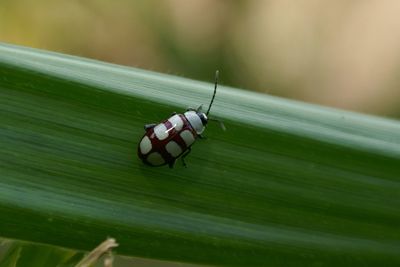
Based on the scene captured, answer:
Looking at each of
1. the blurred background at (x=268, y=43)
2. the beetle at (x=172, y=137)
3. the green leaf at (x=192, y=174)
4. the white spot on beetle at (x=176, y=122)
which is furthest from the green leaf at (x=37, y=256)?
the blurred background at (x=268, y=43)

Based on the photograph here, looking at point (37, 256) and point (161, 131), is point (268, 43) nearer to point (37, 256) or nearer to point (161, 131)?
point (161, 131)

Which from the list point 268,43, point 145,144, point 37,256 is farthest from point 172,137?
point 268,43

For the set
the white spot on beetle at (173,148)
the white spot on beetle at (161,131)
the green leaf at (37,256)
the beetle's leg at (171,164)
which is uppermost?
the white spot on beetle at (161,131)

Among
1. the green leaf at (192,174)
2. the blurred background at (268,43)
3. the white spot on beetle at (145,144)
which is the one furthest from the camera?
the blurred background at (268,43)

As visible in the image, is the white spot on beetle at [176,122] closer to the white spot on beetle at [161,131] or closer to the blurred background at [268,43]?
the white spot on beetle at [161,131]

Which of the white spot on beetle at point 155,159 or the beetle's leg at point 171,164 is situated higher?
the white spot on beetle at point 155,159

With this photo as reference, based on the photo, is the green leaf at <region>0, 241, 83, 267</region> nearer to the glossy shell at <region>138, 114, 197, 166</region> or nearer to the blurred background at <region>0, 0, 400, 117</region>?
the glossy shell at <region>138, 114, 197, 166</region>

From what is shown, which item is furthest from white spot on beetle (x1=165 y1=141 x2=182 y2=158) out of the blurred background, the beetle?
the blurred background
